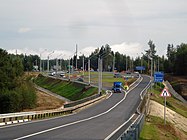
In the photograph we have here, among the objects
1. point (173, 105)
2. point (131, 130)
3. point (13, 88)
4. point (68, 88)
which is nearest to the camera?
point (131, 130)

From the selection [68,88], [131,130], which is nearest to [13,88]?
[68,88]

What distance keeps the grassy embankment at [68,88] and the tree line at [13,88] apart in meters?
18.6

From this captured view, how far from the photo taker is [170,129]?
3697cm

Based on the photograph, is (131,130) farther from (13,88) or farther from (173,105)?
(13,88)

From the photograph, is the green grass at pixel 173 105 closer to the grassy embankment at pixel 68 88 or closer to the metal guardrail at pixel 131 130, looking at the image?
the grassy embankment at pixel 68 88

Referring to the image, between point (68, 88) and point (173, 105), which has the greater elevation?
point (68, 88)

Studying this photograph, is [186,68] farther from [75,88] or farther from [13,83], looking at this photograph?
[13,83]

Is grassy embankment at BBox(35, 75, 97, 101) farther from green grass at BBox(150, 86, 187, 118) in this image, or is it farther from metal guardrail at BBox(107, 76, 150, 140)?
metal guardrail at BBox(107, 76, 150, 140)

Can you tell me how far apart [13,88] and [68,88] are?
1682 inches

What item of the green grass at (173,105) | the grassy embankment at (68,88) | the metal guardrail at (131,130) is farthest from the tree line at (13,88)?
the metal guardrail at (131,130)

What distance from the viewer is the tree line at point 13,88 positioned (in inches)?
2645

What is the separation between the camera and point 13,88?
241 ft

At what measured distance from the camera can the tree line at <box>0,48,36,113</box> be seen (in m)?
67.2

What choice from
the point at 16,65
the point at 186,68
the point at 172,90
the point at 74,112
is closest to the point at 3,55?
the point at 16,65
